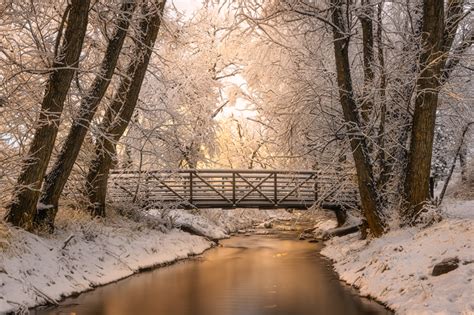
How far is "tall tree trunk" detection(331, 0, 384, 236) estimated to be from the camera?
11.9 metres

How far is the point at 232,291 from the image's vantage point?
1048cm

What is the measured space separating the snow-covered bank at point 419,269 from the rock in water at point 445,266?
0.22 feet

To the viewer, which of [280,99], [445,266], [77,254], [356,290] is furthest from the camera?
[280,99]

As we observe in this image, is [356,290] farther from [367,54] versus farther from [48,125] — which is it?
[48,125]

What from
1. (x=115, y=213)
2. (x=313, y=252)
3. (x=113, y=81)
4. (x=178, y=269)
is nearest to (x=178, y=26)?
(x=113, y=81)

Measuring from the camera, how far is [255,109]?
80.4ft

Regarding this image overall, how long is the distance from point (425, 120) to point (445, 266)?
3980mm

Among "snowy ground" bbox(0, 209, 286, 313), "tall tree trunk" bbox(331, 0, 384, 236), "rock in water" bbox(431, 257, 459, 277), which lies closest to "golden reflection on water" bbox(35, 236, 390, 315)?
"snowy ground" bbox(0, 209, 286, 313)

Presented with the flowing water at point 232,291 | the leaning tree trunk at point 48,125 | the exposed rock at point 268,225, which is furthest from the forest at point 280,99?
the exposed rock at point 268,225

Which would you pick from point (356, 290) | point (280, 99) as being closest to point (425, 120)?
point (356, 290)

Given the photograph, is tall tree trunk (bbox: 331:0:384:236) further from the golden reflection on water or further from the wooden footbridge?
the wooden footbridge

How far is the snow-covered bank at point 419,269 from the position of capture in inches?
283

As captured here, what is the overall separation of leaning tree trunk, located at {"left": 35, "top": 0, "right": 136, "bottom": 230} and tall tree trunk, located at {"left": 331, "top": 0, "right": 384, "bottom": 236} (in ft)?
14.5

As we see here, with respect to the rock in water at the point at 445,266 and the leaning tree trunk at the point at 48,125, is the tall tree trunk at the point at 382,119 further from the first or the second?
the leaning tree trunk at the point at 48,125
